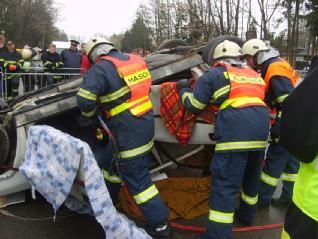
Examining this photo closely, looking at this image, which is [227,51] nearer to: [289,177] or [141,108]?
[141,108]

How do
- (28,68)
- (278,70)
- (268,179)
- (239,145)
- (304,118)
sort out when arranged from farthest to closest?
(28,68), (268,179), (278,70), (239,145), (304,118)

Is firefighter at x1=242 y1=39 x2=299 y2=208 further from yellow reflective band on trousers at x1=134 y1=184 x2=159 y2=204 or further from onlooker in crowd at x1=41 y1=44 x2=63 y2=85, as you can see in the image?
onlooker in crowd at x1=41 y1=44 x2=63 y2=85

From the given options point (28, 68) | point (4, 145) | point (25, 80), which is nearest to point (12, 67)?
point (25, 80)

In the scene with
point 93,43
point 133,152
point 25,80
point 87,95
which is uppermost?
point 93,43

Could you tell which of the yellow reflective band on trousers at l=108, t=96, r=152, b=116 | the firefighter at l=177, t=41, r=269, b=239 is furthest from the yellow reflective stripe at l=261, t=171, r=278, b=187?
the yellow reflective band on trousers at l=108, t=96, r=152, b=116

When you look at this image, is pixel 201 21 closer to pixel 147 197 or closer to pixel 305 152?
pixel 147 197

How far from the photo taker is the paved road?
353 cm

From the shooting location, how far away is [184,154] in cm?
405

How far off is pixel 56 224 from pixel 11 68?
6.11m

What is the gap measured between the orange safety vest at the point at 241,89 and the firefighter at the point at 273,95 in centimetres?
54

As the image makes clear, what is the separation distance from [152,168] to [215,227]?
1.00m

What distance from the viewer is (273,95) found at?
3953 mm

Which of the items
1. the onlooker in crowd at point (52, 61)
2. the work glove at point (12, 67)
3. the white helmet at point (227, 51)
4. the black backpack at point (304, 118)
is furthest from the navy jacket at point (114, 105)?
the onlooker in crowd at point (52, 61)

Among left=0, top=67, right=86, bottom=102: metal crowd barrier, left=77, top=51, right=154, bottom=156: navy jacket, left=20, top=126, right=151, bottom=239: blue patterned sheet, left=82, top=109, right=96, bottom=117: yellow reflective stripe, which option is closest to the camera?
left=20, top=126, right=151, bottom=239: blue patterned sheet
